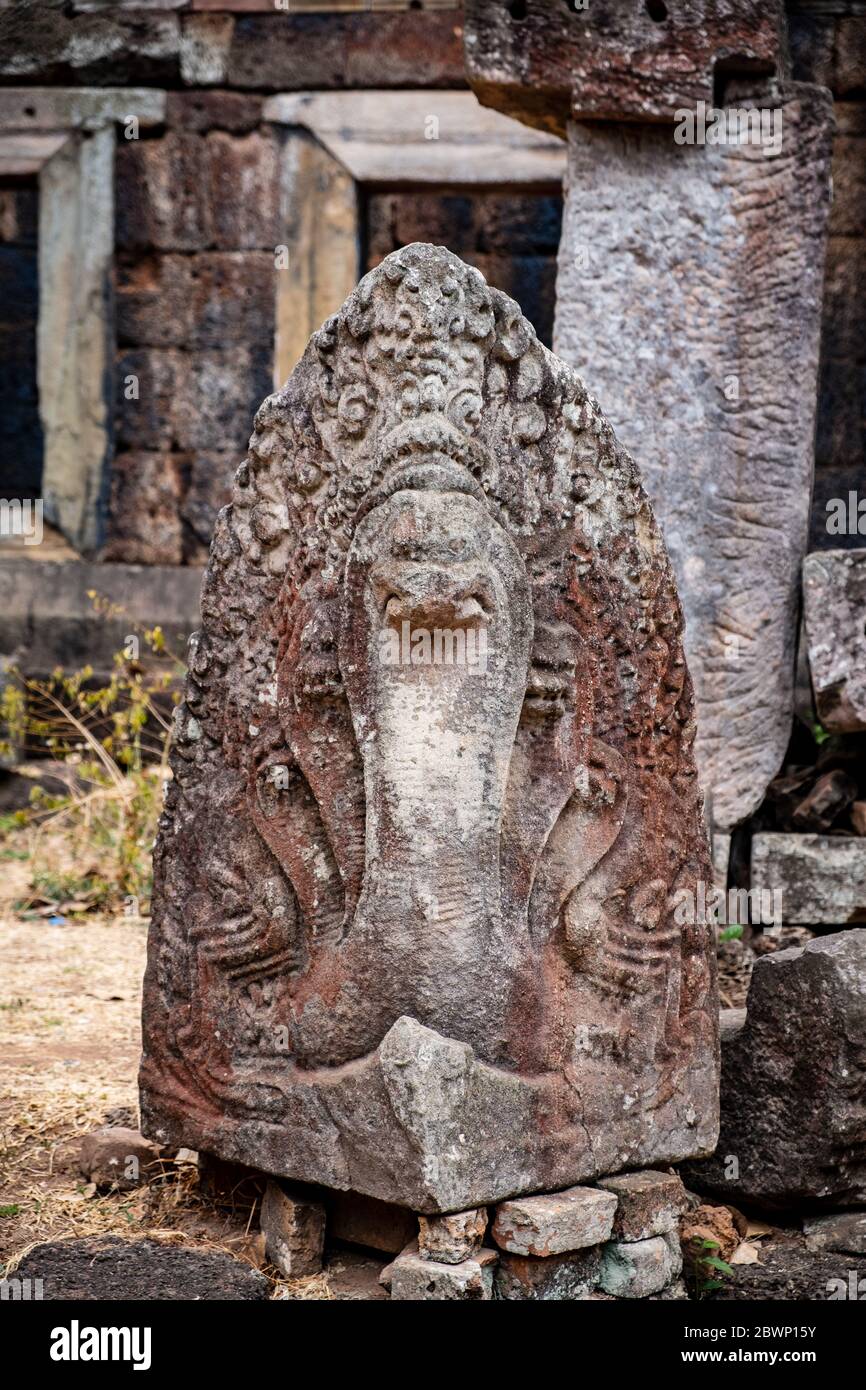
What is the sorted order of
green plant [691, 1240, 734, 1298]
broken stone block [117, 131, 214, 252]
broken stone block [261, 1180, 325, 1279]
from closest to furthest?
broken stone block [261, 1180, 325, 1279] < green plant [691, 1240, 734, 1298] < broken stone block [117, 131, 214, 252]

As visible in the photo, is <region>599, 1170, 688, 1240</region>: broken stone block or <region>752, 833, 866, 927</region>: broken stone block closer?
<region>599, 1170, 688, 1240</region>: broken stone block

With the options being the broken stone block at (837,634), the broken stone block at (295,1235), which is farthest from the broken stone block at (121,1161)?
the broken stone block at (837,634)

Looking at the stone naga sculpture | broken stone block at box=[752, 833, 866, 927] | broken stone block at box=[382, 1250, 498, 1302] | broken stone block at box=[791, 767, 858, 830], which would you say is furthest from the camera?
broken stone block at box=[791, 767, 858, 830]

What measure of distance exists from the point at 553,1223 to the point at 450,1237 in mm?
175

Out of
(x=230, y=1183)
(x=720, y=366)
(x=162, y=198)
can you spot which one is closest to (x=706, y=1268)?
(x=230, y=1183)

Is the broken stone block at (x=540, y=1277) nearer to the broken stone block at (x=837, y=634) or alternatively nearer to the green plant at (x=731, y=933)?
the green plant at (x=731, y=933)

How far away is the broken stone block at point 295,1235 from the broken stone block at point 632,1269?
1.66 ft

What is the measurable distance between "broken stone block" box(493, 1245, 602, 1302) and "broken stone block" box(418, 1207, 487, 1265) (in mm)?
77

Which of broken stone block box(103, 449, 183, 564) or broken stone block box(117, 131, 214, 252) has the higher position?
broken stone block box(117, 131, 214, 252)

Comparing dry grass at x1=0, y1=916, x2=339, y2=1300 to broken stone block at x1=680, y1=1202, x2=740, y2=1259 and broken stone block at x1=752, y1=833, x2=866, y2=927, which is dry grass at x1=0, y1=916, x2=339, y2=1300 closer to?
broken stone block at x1=680, y1=1202, x2=740, y2=1259

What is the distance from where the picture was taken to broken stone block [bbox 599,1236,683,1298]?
3.19 meters

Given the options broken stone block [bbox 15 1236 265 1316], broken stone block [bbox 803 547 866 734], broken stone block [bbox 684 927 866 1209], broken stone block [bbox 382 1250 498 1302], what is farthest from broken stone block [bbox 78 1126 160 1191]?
broken stone block [bbox 803 547 866 734]

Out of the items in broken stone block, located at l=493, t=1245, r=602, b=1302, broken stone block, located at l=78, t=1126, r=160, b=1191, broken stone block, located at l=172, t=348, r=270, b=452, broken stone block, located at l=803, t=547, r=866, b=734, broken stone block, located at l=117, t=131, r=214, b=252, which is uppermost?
broken stone block, located at l=117, t=131, r=214, b=252

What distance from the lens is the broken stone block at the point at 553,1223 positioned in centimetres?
307
